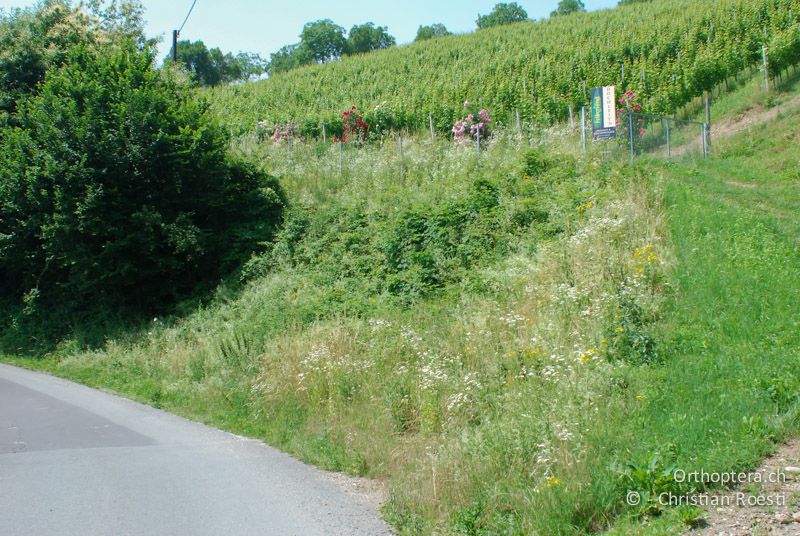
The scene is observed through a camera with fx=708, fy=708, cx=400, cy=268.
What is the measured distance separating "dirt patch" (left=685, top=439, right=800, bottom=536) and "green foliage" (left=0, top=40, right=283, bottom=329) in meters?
16.5

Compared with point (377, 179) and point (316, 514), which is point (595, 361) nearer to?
point (316, 514)

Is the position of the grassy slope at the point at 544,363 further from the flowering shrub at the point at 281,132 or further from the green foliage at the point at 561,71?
the flowering shrub at the point at 281,132

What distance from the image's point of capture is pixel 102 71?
20250 millimetres

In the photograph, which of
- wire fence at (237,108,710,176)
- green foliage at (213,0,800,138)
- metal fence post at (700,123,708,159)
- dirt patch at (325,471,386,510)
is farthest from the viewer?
green foliage at (213,0,800,138)

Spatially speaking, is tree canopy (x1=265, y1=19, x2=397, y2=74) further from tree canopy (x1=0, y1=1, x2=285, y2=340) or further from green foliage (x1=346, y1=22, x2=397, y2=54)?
tree canopy (x1=0, y1=1, x2=285, y2=340)

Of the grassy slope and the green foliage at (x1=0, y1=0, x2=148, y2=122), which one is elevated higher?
the green foliage at (x1=0, y1=0, x2=148, y2=122)

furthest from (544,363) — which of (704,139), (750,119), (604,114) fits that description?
(750,119)

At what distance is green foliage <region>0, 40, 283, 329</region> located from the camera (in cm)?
1906

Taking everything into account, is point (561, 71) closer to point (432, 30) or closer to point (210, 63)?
point (210, 63)

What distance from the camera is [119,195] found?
19.3 m

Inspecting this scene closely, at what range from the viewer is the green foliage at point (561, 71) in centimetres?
2827

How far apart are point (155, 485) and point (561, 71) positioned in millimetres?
26984

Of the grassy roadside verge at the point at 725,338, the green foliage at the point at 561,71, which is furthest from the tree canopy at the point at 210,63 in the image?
the grassy roadside verge at the point at 725,338

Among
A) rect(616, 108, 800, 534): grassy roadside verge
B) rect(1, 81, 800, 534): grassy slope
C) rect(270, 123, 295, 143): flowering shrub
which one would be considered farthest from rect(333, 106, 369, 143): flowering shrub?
rect(616, 108, 800, 534): grassy roadside verge
